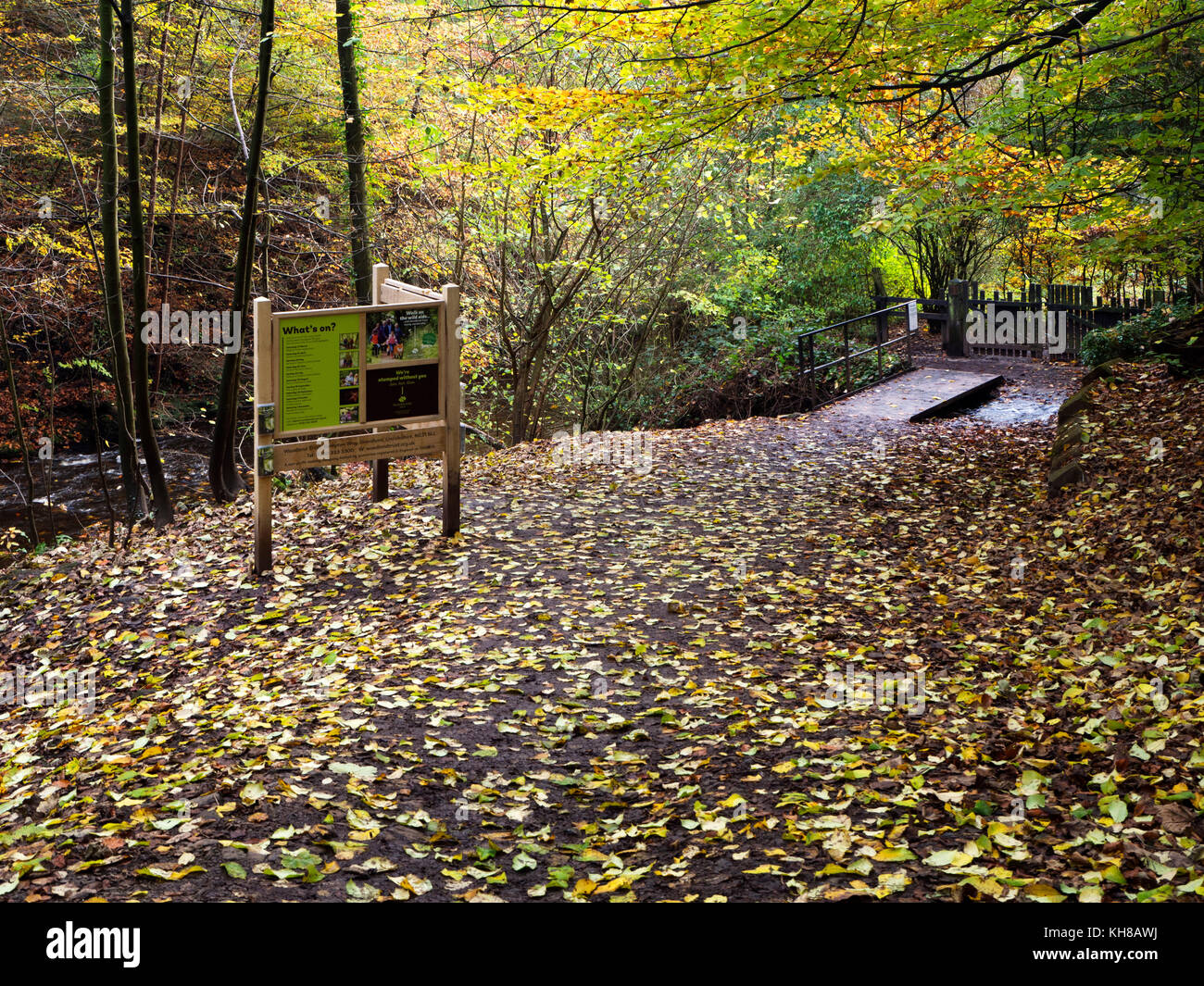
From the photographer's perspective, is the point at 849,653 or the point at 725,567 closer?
the point at 849,653

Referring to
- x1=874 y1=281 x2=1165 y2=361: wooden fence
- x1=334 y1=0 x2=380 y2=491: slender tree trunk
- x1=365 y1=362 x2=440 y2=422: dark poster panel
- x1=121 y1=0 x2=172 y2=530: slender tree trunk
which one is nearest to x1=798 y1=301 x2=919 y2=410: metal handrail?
x1=874 y1=281 x2=1165 y2=361: wooden fence

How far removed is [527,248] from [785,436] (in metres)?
4.78

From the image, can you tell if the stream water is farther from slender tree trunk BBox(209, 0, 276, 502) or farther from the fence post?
the fence post

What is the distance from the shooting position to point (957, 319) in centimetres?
1895

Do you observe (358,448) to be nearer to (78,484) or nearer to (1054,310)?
(78,484)

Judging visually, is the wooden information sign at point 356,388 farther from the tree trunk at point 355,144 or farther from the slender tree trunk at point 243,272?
the tree trunk at point 355,144

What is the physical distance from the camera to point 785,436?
1340 cm

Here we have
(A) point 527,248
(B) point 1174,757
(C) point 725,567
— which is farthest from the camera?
(A) point 527,248

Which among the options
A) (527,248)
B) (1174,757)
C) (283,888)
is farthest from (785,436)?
(283,888)

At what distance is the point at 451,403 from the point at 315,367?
1201 millimetres

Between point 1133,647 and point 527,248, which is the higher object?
point 527,248

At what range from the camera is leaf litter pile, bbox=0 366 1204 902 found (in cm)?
383

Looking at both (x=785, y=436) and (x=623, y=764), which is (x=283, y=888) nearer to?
(x=623, y=764)

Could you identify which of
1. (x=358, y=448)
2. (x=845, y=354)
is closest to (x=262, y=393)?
(x=358, y=448)
